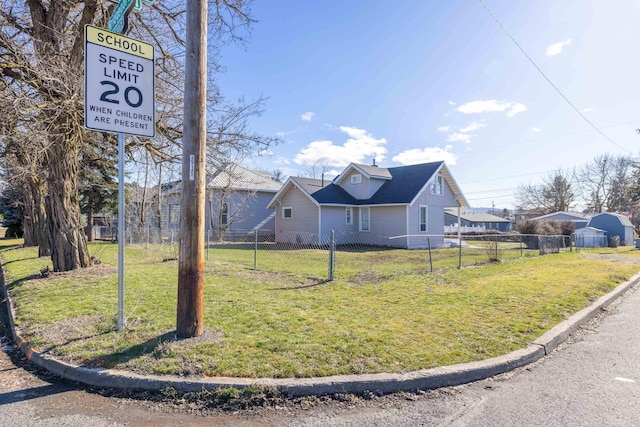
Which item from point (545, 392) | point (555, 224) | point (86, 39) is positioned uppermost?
point (86, 39)

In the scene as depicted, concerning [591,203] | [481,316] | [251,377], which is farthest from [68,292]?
[591,203]

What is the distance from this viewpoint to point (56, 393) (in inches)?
145

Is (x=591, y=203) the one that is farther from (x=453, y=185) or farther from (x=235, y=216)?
(x=235, y=216)

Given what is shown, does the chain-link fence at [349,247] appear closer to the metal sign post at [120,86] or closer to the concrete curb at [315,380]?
the concrete curb at [315,380]

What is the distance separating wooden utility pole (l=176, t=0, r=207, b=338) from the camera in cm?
472

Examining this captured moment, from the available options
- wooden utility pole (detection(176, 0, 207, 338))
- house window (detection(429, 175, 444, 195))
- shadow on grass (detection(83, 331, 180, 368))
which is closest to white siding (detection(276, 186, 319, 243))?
house window (detection(429, 175, 444, 195))

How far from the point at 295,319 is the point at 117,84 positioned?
4.05 m

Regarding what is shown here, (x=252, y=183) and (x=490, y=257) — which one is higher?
(x=252, y=183)

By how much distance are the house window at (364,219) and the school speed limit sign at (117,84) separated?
20233mm

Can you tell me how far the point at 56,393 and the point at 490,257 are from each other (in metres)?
14.8

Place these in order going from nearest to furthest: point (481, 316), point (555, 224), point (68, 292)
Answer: point (481, 316)
point (68, 292)
point (555, 224)

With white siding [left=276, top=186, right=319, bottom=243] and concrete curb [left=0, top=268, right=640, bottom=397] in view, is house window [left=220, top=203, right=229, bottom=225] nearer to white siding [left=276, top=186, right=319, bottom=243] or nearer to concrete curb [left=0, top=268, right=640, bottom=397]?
white siding [left=276, top=186, right=319, bottom=243]

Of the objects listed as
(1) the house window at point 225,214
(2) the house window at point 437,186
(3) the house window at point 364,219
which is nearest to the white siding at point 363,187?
(3) the house window at point 364,219

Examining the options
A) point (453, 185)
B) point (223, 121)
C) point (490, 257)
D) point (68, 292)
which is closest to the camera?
point (68, 292)
